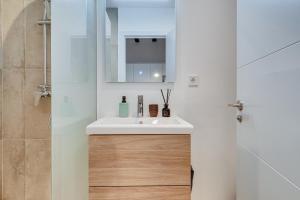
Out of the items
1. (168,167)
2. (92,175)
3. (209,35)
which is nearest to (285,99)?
(168,167)

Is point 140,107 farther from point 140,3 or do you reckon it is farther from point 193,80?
point 140,3

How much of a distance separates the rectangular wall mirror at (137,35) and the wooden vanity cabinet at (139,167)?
0.63m

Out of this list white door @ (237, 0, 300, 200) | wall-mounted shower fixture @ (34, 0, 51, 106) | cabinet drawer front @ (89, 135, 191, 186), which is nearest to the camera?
white door @ (237, 0, 300, 200)

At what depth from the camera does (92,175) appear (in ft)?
3.89

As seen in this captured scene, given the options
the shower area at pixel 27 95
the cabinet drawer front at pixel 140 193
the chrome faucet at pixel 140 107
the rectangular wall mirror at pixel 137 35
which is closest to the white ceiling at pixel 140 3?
the rectangular wall mirror at pixel 137 35

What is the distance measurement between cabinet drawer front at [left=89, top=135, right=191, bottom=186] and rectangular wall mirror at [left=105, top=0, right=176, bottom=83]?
24.6 inches

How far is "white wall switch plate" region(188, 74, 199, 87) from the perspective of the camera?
1.70 m

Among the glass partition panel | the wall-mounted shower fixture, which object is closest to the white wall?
the glass partition panel

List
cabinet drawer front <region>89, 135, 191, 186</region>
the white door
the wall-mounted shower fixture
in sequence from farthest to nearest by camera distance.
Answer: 1. the wall-mounted shower fixture
2. cabinet drawer front <region>89, 135, 191, 186</region>
3. the white door

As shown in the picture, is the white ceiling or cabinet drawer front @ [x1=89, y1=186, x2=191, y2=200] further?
the white ceiling

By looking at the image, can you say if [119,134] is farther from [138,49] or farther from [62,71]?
[138,49]

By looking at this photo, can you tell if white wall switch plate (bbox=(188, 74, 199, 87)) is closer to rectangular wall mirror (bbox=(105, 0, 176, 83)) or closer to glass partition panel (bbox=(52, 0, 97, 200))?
rectangular wall mirror (bbox=(105, 0, 176, 83))

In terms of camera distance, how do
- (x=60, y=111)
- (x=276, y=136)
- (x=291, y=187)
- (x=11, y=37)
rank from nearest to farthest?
(x=291, y=187)
(x=276, y=136)
(x=60, y=111)
(x=11, y=37)

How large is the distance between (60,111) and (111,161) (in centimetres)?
36
